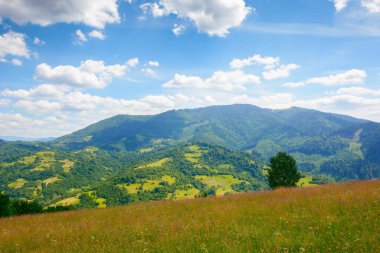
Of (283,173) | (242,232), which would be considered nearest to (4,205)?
(242,232)

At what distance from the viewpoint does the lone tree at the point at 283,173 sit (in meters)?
36.8

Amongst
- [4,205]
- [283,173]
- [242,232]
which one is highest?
[242,232]

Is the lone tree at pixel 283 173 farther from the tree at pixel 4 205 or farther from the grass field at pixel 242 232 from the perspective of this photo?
the tree at pixel 4 205

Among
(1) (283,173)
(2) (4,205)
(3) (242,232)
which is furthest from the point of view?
(1) (283,173)

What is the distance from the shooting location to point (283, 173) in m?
37.1

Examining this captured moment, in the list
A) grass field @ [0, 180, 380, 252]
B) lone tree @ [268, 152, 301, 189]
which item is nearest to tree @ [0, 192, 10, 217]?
grass field @ [0, 180, 380, 252]

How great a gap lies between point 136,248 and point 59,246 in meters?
2.87

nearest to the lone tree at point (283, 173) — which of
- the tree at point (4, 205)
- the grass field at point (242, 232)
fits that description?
the grass field at point (242, 232)

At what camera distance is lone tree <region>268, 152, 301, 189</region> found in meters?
36.8

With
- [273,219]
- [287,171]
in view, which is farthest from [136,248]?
[287,171]

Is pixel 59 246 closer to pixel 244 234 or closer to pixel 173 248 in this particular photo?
pixel 173 248

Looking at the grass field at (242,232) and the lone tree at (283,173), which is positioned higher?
the grass field at (242,232)

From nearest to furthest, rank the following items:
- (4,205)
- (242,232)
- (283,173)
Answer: (242,232) < (4,205) < (283,173)

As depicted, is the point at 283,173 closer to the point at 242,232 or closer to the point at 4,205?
the point at 242,232
